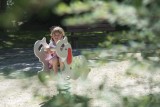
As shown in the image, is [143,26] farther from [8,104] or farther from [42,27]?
[42,27]

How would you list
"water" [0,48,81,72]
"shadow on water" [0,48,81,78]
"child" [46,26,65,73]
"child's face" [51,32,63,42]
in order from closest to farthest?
"child" [46,26,65,73], "child's face" [51,32,63,42], "shadow on water" [0,48,81,78], "water" [0,48,81,72]

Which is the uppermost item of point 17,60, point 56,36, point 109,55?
point 109,55

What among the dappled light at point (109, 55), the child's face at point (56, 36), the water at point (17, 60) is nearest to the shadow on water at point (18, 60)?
the water at point (17, 60)

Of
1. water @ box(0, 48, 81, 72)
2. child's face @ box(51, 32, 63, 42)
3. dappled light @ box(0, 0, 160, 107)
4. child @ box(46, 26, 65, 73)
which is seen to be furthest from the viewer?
water @ box(0, 48, 81, 72)

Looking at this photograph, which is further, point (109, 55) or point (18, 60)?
point (18, 60)

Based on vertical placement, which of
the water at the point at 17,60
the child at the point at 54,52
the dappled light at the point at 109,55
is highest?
the dappled light at the point at 109,55

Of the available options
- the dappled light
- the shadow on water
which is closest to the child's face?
the shadow on water

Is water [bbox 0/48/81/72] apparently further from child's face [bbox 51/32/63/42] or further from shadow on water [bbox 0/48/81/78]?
child's face [bbox 51/32/63/42]

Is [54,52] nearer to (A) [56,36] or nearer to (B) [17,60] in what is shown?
(A) [56,36]

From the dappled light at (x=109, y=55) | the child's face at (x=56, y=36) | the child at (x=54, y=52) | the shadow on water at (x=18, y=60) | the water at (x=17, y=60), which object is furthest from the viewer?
the water at (x=17, y=60)

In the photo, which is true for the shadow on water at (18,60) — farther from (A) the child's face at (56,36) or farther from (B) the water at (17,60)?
(A) the child's face at (56,36)

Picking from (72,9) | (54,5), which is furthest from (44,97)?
(54,5)

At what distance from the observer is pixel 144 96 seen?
132 centimetres

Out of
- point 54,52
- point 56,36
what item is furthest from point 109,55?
point 56,36
